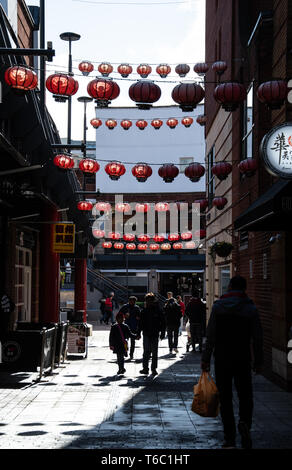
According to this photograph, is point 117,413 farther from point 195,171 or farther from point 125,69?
point 125,69

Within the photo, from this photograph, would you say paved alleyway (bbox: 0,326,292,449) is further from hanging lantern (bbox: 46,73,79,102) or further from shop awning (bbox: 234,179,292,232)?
hanging lantern (bbox: 46,73,79,102)

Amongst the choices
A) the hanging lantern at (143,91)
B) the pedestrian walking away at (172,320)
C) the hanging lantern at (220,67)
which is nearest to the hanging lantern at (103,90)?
the hanging lantern at (143,91)

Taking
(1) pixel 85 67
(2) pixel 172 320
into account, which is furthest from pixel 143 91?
(1) pixel 85 67

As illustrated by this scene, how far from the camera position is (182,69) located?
2438cm

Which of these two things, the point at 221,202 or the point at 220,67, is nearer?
the point at 220,67

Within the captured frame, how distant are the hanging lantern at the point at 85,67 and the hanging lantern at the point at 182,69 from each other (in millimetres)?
2988

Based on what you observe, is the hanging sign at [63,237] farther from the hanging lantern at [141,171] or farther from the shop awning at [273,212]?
the hanging lantern at [141,171]

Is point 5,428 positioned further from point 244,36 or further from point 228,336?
point 244,36

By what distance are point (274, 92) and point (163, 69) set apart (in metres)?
13.1

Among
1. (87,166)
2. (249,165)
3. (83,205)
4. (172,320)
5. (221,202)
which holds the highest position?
(87,166)

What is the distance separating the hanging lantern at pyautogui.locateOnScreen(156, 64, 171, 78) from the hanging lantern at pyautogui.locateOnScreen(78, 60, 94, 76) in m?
2.48

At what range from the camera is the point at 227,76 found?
22328 mm

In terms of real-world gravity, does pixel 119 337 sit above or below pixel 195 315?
below
